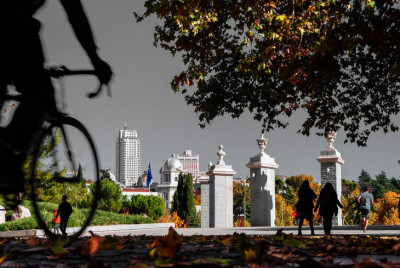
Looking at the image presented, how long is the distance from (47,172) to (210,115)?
281 inches

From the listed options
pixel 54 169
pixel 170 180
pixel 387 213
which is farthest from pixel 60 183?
pixel 170 180

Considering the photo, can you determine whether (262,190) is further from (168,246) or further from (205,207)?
(168,246)

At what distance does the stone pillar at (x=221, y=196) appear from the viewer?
21125mm

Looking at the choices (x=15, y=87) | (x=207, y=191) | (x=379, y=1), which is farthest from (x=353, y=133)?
(x=207, y=191)

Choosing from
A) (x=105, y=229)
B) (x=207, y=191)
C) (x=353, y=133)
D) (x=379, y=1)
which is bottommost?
(x=105, y=229)

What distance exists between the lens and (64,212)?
4789 millimetres

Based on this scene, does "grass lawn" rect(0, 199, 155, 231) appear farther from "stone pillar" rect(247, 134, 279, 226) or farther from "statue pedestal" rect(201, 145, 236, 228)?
"stone pillar" rect(247, 134, 279, 226)

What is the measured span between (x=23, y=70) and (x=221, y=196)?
18.2 m

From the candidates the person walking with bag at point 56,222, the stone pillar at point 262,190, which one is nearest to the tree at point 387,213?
the stone pillar at point 262,190

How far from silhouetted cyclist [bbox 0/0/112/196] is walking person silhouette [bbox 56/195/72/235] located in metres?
0.79

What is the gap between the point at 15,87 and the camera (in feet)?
12.2

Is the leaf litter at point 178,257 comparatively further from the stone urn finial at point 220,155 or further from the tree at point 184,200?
the tree at point 184,200

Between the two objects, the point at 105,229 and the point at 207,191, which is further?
the point at 207,191

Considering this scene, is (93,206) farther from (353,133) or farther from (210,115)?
(353,133)
